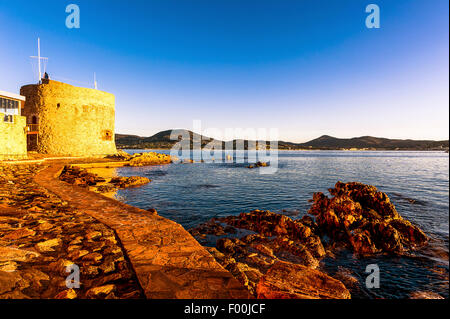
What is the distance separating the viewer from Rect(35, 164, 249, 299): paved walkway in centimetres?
232

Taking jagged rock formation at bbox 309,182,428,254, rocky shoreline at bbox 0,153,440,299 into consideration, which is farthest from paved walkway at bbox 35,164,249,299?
jagged rock formation at bbox 309,182,428,254

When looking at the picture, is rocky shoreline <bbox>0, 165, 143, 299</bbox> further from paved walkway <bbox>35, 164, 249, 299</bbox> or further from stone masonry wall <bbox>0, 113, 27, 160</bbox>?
stone masonry wall <bbox>0, 113, 27, 160</bbox>

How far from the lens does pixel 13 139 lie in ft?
55.8

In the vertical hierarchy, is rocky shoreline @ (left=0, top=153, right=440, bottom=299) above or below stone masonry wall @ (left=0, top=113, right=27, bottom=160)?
below

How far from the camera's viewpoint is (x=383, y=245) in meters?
7.48

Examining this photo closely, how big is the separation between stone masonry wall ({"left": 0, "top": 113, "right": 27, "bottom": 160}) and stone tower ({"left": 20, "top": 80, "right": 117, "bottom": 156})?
317 inches

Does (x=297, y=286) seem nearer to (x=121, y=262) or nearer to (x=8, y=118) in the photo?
(x=121, y=262)

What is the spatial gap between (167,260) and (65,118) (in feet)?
104

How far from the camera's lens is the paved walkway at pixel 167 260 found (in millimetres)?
2324

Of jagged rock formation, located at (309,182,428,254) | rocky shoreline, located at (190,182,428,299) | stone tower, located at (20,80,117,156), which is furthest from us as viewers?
stone tower, located at (20,80,117,156)

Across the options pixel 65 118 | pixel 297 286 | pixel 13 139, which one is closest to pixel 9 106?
pixel 13 139

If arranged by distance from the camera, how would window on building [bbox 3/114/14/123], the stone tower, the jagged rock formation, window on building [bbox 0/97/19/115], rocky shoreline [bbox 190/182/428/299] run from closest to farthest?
rocky shoreline [bbox 190/182/428/299] < the jagged rock formation < window on building [bbox 3/114/14/123] < window on building [bbox 0/97/19/115] < the stone tower

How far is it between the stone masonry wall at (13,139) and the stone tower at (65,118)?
26.4ft
